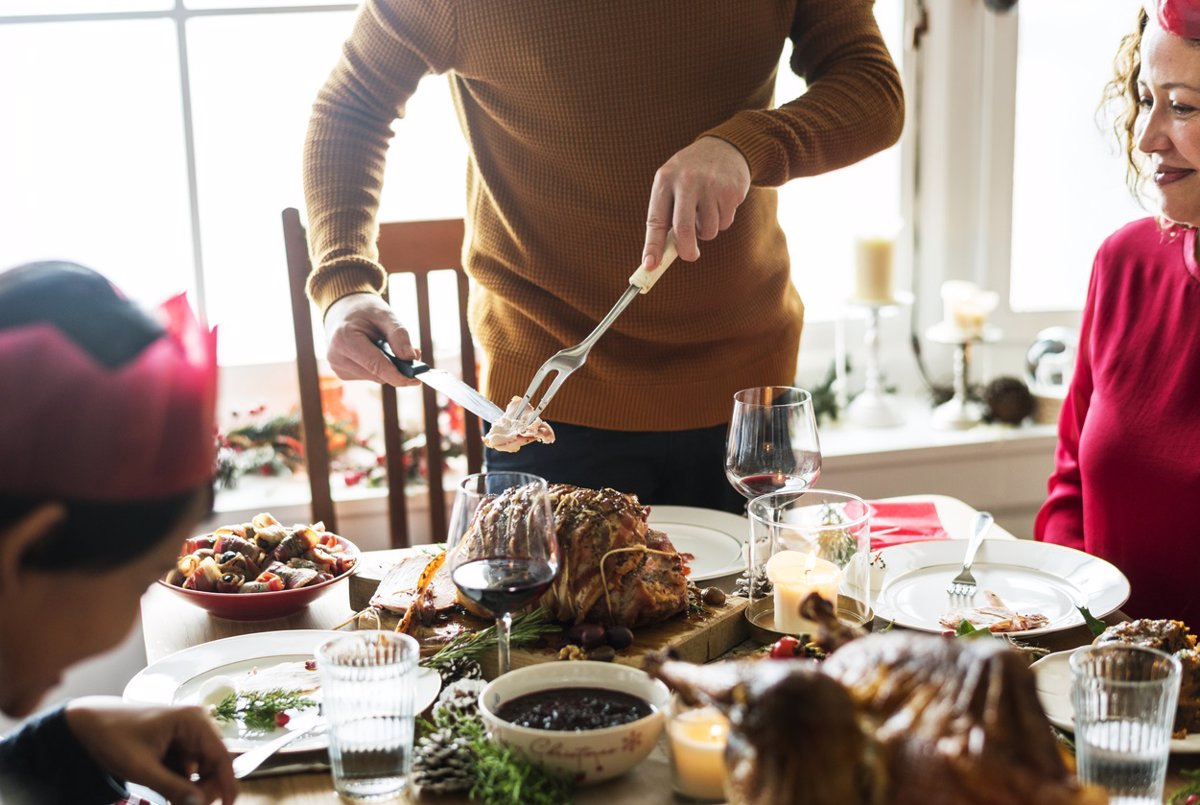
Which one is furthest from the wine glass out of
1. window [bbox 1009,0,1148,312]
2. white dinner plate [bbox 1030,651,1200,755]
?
window [bbox 1009,0,1148,312]

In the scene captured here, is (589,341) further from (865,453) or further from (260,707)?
(865,453)

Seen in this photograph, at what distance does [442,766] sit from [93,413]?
0.53m

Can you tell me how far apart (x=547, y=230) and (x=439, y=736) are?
0.86m

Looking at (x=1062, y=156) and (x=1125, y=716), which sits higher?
(x=1062, y=156)

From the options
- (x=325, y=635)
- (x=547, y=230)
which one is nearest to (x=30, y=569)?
(x=325, y=635)

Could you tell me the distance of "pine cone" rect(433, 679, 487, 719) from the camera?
116 centimetres

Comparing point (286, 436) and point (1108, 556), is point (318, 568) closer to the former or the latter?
point (1108, 556)

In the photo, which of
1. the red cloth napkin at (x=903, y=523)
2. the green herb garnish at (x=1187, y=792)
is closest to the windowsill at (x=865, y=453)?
the red cloth napkin at (x=903, y=523)

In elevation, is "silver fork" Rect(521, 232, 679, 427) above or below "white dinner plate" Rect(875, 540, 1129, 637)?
above

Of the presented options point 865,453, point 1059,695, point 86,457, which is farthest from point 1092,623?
point 865,453

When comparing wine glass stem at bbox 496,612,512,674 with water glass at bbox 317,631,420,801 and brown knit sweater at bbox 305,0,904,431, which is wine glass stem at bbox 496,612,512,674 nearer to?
water glass at bbox 317,631,420,801

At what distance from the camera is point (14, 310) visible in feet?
2.22

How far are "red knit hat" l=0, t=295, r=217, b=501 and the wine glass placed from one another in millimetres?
433

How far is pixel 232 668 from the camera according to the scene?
1.30m
